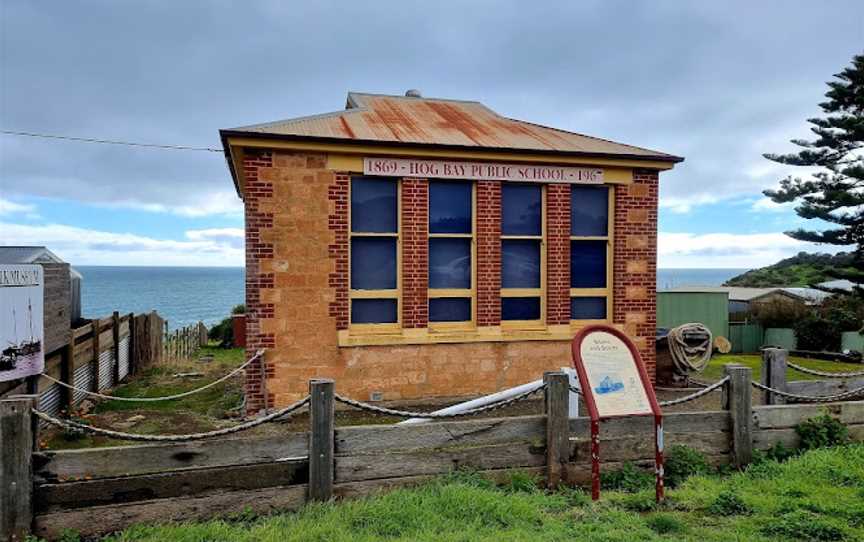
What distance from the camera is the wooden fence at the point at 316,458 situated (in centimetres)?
464

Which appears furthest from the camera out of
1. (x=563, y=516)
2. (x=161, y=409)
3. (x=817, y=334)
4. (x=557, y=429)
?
(x=817, y=334)

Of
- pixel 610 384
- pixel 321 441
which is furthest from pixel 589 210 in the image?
A: pixel 321 441

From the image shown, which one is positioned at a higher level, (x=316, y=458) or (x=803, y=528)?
(x=316, y=458)

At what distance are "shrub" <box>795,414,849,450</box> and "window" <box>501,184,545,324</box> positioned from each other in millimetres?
4889

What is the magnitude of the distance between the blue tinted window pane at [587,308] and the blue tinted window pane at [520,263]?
89cm

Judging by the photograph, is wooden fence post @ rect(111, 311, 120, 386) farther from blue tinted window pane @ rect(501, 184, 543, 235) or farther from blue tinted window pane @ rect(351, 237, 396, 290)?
blue tinted window pane @ rect(501, 184, 543, 235)

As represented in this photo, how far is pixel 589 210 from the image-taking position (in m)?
11.3

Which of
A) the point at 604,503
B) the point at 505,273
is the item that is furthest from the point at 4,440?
the point at 505,273

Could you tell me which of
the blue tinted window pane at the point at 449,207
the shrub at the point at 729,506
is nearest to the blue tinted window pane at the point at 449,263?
the blue tinted window pane at the point at 449,207

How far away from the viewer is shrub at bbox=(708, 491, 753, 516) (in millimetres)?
5379

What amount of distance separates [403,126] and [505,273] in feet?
11.1

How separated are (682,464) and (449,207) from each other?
5914 mm

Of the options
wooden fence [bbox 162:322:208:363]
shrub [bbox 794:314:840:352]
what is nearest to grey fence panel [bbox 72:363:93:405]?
wooden fence [bbox 162:322:208:363]

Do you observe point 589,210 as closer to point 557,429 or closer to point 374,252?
point 374,252
